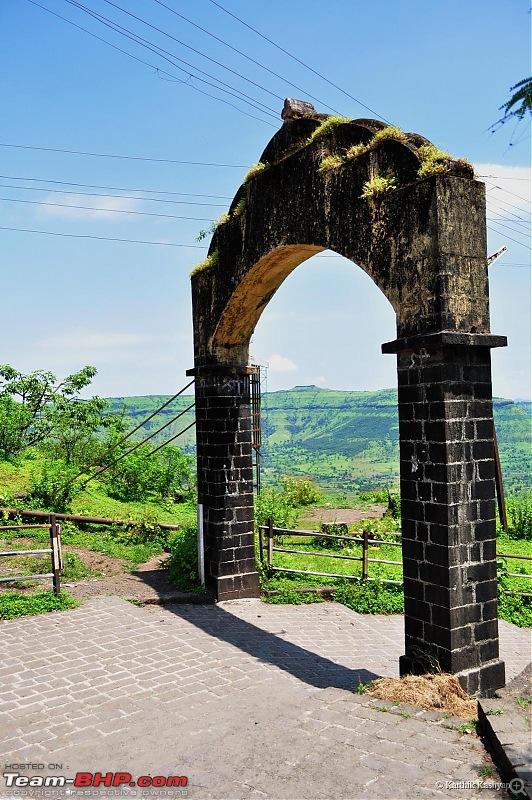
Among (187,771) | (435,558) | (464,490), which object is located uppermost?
(464,490)

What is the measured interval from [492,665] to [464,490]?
63.7 inches

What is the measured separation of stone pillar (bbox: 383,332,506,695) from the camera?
5734mm

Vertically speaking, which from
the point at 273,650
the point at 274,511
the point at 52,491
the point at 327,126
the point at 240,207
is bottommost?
the point at 273,650

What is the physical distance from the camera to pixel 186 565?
1003cm

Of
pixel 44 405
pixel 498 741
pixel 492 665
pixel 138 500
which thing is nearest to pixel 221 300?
pixel 492 665

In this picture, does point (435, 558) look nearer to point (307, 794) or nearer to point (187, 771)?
point (307, 794)

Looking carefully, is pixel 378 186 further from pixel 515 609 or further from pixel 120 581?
pixel 120 581

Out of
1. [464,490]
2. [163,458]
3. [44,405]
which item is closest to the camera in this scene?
[464,490]

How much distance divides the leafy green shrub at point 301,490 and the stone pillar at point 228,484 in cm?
929

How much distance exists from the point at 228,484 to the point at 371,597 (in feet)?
8.79

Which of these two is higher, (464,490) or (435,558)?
(464,490)

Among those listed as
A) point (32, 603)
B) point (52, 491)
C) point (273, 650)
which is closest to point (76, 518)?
point (52, 491)

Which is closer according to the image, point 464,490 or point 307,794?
point 307,794

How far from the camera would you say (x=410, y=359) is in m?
Result: 6.18
